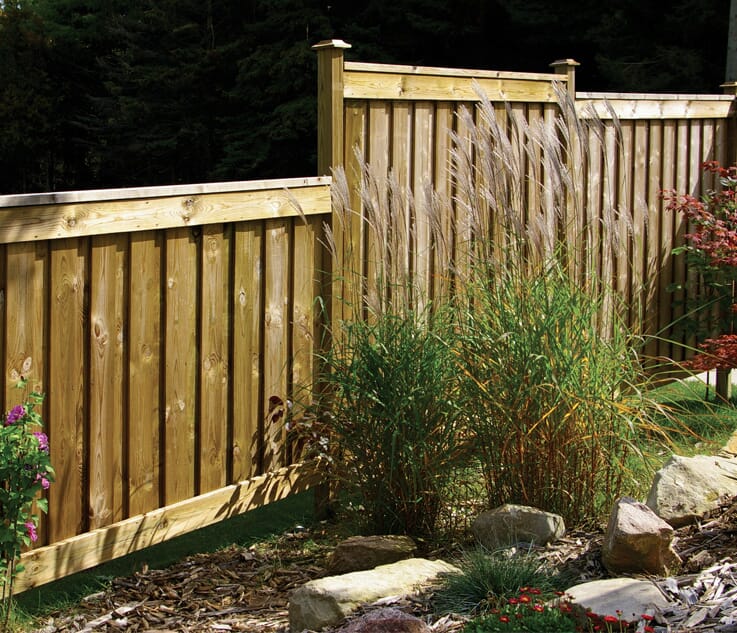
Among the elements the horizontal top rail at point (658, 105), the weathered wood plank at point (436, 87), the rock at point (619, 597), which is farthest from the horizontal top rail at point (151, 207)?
the horizontal top rail at point (658, 105)

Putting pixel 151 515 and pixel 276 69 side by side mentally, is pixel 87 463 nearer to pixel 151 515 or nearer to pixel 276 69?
pixel 151 515

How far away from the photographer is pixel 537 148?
5.94 m

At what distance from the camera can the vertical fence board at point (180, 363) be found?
405 cm

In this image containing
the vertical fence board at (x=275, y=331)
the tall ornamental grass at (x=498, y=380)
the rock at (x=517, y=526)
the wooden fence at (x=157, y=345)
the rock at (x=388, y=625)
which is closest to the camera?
the rock at (x=388, y=625)

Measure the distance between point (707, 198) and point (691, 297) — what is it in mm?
702

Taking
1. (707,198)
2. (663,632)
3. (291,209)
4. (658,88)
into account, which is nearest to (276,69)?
(658,88)

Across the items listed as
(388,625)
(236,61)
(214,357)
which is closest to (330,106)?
(214,357)

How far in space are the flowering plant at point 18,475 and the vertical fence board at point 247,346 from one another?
3.65 ft

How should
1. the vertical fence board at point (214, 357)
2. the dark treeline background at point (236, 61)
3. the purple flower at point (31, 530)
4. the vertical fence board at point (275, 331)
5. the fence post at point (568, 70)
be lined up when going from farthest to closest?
1. the dark treeline background at point (236, 61)
2. the fence post at point (568, 70)
3. the vertical fence board at point (275, 331)
4. the vertical fence board at point (214, 357)
5. the purple flower at point (31, 530)

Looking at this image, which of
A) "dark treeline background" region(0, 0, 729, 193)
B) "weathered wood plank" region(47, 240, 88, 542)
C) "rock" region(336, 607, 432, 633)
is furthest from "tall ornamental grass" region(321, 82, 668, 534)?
"dark treeline background" region(0, 0, 729, 193)

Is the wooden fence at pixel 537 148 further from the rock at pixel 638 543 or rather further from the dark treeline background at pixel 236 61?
the dark treeline background at pixel 236 61

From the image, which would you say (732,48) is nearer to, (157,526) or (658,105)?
(658,105)

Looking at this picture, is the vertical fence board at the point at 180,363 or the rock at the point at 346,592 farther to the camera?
the vertical fence board at the point at 180,363

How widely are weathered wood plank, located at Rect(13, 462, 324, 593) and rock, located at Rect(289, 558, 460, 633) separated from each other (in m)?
0.93
